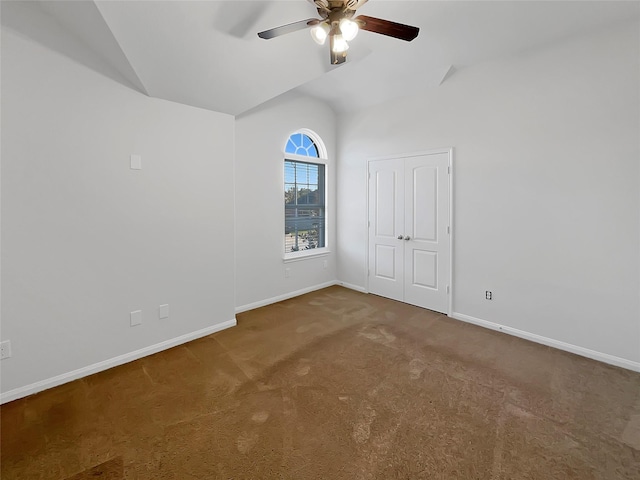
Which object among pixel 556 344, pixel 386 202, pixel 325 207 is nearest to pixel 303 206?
pixel 325 207

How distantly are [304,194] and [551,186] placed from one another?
3090 millimetres

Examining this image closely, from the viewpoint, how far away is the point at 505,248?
321 cm

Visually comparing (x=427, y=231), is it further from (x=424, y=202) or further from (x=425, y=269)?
(x=425, y=269)

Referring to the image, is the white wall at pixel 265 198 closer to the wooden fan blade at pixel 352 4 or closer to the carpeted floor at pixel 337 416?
the carpeted floor at pixel 337 416

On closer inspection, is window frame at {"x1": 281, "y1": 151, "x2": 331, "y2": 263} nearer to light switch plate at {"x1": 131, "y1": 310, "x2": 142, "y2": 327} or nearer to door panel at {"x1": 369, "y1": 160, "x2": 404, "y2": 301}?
door panel at {"x1": 369, "y1": 160, "x2": 404, "y2": 301}

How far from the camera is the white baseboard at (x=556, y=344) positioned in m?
2.57

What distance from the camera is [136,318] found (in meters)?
2.77

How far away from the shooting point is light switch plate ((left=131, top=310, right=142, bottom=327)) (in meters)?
2.75

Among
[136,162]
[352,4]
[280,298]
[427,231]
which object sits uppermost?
[352,4]

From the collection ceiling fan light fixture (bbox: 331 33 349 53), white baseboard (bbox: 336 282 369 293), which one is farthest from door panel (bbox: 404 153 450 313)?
ceiling fan light fixture (bbox: 331 33 349 53)

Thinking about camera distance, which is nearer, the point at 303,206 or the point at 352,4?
the point at 352,4

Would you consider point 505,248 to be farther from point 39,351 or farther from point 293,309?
point 39,351

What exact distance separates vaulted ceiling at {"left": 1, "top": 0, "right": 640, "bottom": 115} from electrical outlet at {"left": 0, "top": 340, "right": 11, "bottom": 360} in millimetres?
2213

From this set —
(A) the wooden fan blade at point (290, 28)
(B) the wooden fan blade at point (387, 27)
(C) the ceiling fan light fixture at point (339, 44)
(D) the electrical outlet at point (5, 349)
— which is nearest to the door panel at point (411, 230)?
(B) the wooden fan blade at point (387, 27)
